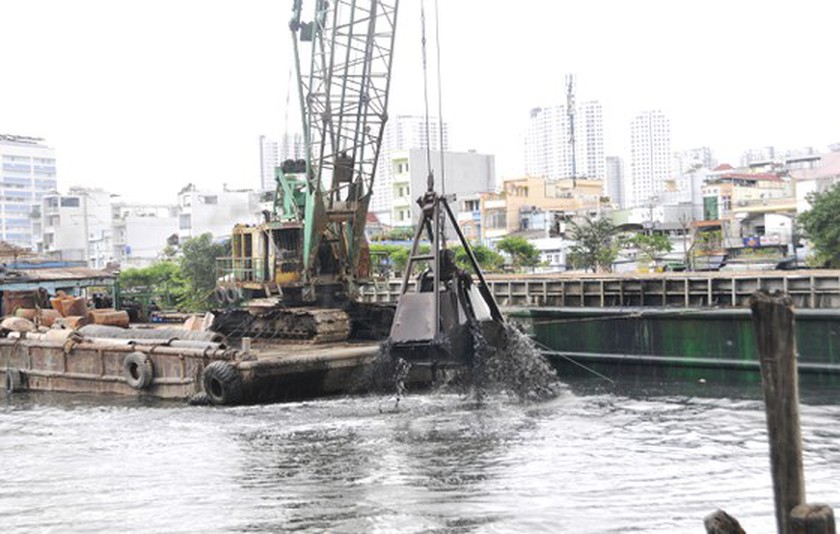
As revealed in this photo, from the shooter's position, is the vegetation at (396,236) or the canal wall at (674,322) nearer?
the canal wall at (674,322)

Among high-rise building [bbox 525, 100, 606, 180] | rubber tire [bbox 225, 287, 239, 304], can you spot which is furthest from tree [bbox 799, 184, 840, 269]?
high-rise building [bbox 525, 100, 606, 180]

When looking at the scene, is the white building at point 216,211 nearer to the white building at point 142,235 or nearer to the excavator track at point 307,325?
the white building at point 142,235

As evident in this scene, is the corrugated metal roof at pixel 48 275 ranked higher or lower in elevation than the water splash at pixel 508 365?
higher

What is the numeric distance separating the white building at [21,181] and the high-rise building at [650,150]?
360 feet

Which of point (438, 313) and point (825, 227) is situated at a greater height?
point (825, 227)

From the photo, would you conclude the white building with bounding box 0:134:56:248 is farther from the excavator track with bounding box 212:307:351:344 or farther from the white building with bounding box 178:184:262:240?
the excavator track with bounding box 212:307:351:344

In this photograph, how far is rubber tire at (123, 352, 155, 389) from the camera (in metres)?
24.2

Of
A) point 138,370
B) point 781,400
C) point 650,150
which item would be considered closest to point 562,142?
point 650,150

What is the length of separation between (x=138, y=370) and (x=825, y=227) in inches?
1263

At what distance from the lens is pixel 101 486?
14852 mm

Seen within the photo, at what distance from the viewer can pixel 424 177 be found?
7919 centimetres

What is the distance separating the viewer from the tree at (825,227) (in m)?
43.1

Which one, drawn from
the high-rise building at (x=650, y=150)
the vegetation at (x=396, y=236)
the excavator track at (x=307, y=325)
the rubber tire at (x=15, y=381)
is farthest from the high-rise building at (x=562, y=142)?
the rubber tire at (x=15, y=381)

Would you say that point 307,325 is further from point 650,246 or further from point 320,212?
point 650,246
